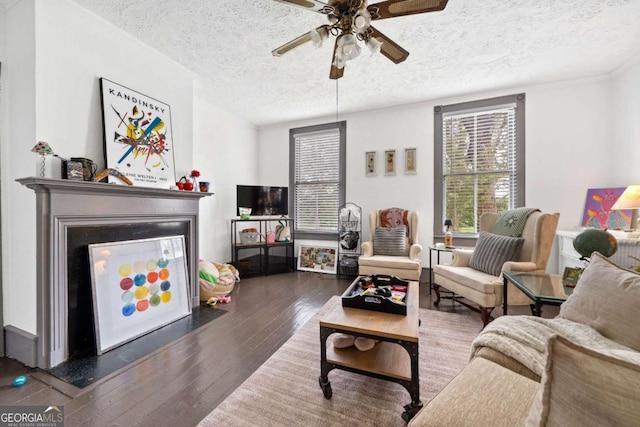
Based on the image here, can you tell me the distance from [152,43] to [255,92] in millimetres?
1280

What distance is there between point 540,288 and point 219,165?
407cm

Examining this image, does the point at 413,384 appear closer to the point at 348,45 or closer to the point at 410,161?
the point at 348,45

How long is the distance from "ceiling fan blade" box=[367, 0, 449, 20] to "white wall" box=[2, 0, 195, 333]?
86.4 inches

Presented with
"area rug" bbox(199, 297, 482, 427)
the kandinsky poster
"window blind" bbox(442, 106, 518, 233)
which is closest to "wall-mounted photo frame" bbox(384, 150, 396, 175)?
"window blind" bbox(442, 106, 518, 233)

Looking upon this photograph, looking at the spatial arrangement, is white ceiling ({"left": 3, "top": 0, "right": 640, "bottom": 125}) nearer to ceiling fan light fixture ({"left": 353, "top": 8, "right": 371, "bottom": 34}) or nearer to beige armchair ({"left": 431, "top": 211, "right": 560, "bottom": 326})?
ceiling fan light fixture ({"left": 353, "top": 8, "right": 371, "bottom": 34})

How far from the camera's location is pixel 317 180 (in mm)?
4559

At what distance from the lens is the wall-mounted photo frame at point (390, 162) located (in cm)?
399

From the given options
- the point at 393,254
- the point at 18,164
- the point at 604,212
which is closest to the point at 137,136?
the point at 18,164

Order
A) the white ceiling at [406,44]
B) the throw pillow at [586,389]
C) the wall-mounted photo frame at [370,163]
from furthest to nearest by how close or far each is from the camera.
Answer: the wall-mounted photo frame at [370,163], the white ceiling at [406,44], the throw pillow at [586,389]

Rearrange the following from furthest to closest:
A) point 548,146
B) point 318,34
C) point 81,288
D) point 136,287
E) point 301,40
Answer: point 548,146 → point 136,287 → point 81,288 → point 301,40 → point 318,34

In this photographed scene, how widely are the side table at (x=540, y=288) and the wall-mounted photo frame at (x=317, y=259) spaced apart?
251cm

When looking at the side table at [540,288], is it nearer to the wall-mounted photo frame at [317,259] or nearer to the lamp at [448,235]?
the lamp at [448,235]

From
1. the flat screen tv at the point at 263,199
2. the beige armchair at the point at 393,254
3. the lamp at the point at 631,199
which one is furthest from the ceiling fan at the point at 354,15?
the flat screen tv at the point at 263,199

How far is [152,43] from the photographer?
237cm
